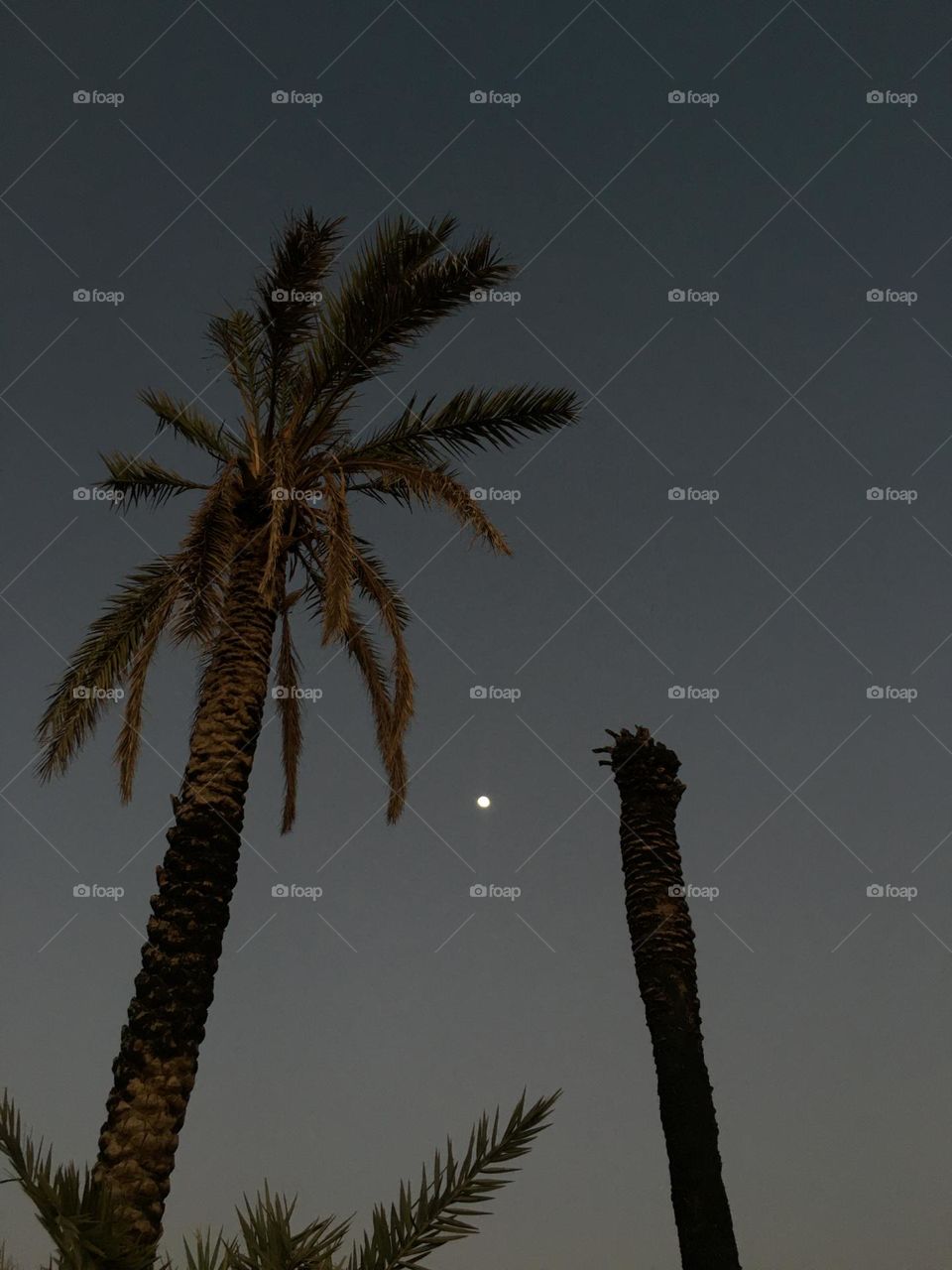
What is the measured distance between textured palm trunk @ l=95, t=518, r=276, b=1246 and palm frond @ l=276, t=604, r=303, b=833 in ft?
6.62

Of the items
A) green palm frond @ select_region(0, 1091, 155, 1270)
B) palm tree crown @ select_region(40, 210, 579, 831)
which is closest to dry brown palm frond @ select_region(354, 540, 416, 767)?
palm tree crown @ select_region(40, 210, 579, 831)

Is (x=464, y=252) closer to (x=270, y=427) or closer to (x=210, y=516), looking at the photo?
(x=270, y=427)

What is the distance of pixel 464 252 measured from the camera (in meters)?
10.7

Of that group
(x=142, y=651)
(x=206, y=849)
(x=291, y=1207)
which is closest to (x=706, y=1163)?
(x=206, y=849)

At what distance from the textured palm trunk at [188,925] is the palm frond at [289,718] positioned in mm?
2019

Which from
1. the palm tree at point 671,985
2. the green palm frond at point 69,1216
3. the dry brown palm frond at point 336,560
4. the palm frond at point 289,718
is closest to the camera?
the green palm frond at point 69,1216

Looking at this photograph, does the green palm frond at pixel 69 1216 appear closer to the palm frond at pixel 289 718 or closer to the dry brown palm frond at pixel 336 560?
the dry brown palm frond at pixel 336 560

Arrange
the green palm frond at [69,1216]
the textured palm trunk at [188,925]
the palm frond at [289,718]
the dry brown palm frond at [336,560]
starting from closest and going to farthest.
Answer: the green palm frond at [69,1216], the textured palm trunk at [188,925], the dry brown palm frond at [336,560], the palm frond at [289,718]

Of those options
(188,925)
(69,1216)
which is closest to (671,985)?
(188,925)

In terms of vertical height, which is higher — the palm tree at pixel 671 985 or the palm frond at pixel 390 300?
the palm frond at pixel 390 300

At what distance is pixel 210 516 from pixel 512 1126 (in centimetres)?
840

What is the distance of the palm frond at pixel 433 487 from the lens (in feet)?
34.4

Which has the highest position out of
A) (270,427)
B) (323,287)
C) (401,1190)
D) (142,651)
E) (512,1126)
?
(323,287)

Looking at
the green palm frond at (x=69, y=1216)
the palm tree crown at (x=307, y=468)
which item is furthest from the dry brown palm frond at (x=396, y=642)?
the green palm frond at (x=69, y=1216)
